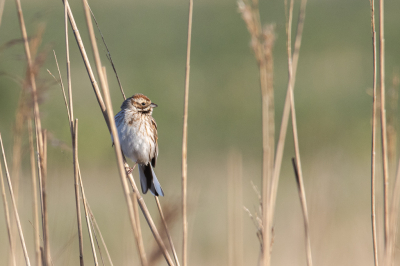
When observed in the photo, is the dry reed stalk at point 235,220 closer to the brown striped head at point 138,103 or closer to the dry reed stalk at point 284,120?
the dry reed stalk at point 284,120

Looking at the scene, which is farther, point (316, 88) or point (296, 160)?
point (316, 88)

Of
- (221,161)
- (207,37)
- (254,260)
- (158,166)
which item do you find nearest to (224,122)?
(221,161)

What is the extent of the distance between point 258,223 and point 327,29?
17784mm

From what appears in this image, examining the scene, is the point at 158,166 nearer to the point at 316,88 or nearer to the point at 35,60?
the point at 316,88

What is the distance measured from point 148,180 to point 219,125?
837cm

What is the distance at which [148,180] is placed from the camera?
3.76 m

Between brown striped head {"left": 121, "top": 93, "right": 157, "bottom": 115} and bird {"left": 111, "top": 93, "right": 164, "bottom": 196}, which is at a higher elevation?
brown striped head {"left": 121, "top": 93, "right": 157, "bottom": 115}

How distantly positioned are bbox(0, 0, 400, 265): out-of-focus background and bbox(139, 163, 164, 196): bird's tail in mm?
230

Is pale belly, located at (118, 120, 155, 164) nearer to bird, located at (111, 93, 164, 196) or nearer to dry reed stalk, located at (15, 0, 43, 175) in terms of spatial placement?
bird, located at (111, 93, 164, 196)

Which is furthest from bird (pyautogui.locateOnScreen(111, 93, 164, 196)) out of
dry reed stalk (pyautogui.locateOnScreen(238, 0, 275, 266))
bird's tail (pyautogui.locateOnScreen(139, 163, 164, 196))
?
dry reed stalk (pyautogui.locateOnScreen(238, 0, 275, 266))

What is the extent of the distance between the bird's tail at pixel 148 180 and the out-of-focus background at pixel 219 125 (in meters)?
0.23

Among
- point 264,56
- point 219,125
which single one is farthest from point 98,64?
point 219,125

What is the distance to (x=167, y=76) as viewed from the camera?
14.3m

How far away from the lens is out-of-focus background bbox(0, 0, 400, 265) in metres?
6.17
